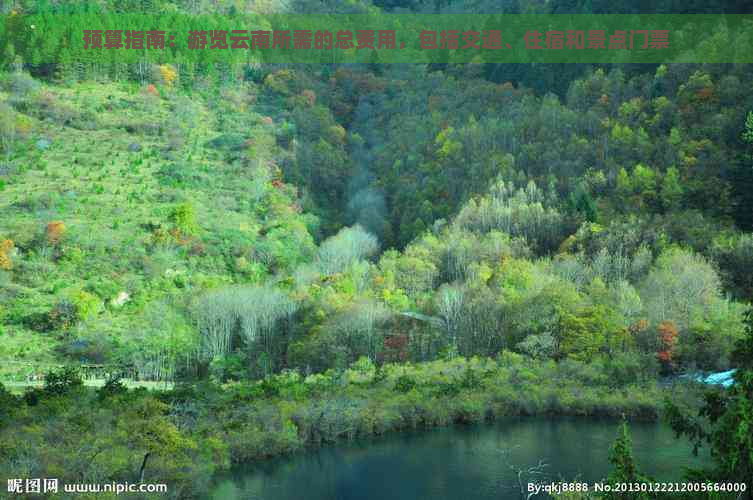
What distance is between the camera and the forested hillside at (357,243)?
220 ft

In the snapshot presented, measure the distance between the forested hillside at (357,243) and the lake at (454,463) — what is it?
2026 millimetres

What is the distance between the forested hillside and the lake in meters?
2.03

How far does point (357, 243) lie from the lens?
369ft

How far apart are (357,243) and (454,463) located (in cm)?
5992

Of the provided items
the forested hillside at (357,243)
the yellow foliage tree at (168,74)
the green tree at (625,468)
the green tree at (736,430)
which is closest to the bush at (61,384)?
the forested hillside at (357,243)

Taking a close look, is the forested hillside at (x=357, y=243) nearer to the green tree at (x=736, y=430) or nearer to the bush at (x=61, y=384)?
the bush at (x=61, y=384)

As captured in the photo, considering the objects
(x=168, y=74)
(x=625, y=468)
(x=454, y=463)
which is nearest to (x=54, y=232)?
(x=168, y=74)

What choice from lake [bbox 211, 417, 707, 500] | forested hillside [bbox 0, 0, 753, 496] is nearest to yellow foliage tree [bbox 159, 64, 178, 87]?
forested hillside [bbox 0, 0, 753, 496]

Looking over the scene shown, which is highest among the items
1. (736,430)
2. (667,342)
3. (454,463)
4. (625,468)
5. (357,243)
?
(736,430)

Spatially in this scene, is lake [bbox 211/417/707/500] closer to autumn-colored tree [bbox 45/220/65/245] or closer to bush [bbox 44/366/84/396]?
bush [bbox 44/366/84/396]

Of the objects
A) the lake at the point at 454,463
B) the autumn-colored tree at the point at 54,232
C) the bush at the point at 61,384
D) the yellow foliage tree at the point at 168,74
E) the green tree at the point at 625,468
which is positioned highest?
the yellow foliage tree at the point at 168,74

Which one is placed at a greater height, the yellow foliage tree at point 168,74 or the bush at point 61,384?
the yellow foliage tree at point 168,74

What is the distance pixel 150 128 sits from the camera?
126 m

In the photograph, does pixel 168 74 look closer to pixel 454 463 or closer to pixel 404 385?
pixel 404 385
